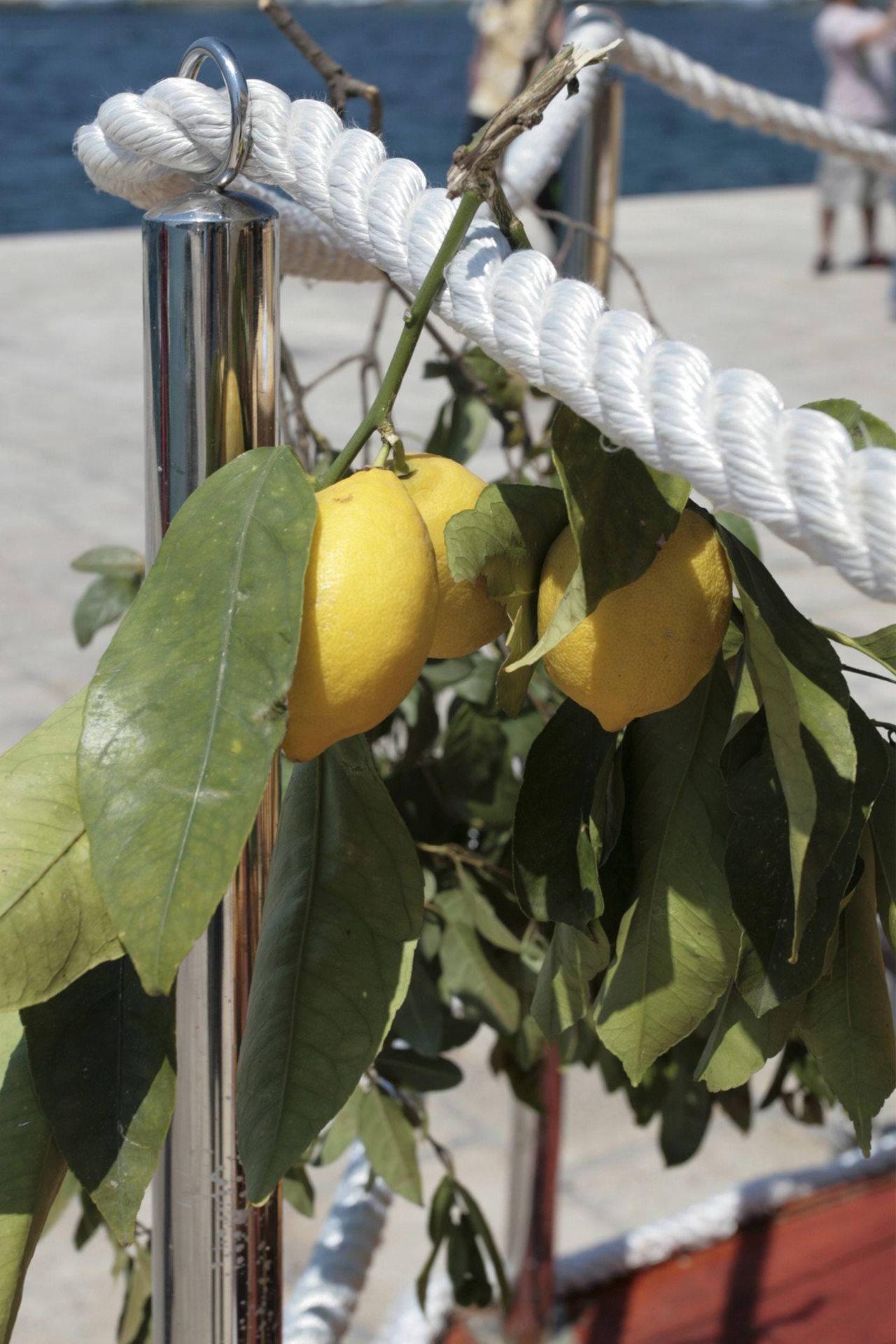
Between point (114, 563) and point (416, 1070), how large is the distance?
0.33m

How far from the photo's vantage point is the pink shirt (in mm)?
4766

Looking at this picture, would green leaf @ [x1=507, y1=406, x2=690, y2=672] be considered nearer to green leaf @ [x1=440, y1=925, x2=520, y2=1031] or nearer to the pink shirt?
green leaf @ [x1=440, y1=925, x2=520, y2=1031]

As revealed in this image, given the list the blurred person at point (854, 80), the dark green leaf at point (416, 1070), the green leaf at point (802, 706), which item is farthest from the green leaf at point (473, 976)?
the blurred person at point (854, 80)

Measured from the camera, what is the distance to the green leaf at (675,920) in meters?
0.37

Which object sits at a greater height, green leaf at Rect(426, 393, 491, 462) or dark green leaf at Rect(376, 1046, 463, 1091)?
green leaf at Rect(426, 393, 491, 462)

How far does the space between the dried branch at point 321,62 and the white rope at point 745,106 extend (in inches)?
11.2

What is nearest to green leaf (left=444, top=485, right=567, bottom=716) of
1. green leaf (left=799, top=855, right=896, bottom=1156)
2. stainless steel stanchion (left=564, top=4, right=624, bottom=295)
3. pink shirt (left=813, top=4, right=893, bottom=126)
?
green leaf (left=799, top=855, right=896, bottom=1156)

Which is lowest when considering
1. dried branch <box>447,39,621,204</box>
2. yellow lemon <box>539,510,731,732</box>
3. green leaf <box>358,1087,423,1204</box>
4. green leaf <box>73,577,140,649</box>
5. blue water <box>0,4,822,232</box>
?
blue water <box>0,4,822,232</box>

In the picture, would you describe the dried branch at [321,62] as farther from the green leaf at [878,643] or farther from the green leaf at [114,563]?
the green leaf at [878,643]

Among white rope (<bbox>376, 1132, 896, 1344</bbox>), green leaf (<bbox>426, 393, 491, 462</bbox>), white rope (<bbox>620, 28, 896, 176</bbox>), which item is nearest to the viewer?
green leaf (<bbox>426, 393, 491, 462</bbox>)

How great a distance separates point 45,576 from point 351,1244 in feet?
6.68

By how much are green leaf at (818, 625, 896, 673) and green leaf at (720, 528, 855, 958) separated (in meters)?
0.04

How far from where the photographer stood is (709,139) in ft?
46.3

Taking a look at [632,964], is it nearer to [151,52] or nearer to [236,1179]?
[236,1179]
